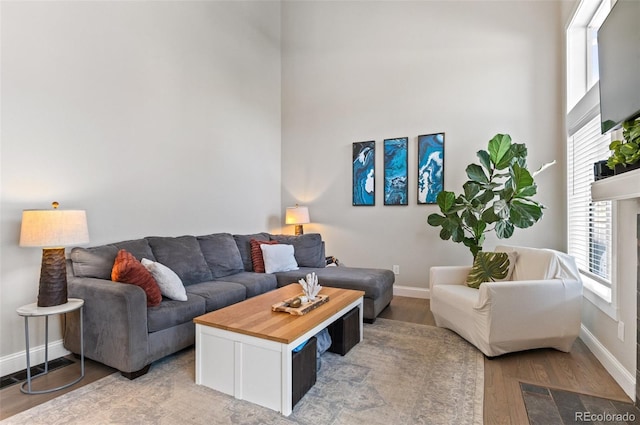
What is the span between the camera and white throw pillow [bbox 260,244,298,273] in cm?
391

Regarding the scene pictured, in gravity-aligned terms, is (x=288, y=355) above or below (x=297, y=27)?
below

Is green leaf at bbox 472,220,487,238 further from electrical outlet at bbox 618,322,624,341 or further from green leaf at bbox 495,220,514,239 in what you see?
electrical outlet at bbox 618,322,624,341

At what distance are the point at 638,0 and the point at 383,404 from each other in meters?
2.53

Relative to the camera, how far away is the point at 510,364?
8.04 feet

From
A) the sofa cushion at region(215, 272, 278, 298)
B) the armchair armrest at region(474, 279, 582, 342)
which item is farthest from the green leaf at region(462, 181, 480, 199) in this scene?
the sofa cushion at region(215, 272, 278, 298)

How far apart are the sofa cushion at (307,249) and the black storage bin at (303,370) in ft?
6.94

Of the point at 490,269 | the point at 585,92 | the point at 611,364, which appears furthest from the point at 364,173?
the point at 611,364

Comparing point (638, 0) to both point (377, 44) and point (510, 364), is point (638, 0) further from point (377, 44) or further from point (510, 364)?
point (377, 44)

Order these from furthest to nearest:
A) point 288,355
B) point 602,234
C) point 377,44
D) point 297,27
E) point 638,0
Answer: point 297,27, point 377,44, point 602,234, point 288,355, point 638,0

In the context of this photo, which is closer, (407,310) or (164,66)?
(164,66)

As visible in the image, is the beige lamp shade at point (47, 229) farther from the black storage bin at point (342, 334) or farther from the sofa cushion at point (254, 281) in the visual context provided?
the black storage bin at point (342, 334)

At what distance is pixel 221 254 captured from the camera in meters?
3.73

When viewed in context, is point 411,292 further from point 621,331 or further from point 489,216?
point 621,331

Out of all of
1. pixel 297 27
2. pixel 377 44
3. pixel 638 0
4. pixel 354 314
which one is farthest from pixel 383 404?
pixel 297 27
